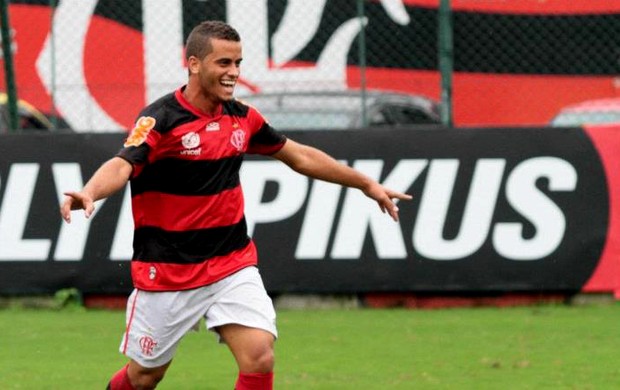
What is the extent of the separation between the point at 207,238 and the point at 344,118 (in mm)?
6797

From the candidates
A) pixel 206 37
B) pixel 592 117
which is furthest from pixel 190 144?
pixel 592 117

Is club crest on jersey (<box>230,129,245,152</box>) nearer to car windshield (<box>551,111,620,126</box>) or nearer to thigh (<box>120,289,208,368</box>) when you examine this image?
thigh (<box>120,289,208,368</box>)

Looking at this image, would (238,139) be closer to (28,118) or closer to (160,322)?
(160,322)

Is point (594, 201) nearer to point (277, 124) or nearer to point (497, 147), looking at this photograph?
point (497, 147)

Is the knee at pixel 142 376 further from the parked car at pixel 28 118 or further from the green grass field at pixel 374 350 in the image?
the parked car at pixel 28 118


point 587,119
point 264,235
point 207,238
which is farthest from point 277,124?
point 207,238

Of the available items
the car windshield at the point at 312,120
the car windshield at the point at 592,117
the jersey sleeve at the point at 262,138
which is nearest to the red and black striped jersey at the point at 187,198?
the jersey sleeve at the point at 262,138

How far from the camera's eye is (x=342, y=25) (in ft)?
51.7

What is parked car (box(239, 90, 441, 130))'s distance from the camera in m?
13.5

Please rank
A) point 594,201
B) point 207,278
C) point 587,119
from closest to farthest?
point 207,278 < point 594,201 < point 587,119

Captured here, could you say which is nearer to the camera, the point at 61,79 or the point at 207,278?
the point at 207,278

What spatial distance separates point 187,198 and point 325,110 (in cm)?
697

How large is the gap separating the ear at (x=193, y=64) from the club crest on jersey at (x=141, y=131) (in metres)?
0.28

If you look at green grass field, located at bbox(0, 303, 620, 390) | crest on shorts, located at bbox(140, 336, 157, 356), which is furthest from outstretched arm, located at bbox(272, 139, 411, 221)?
green grass field, located at bbox(0, 303, 620, 390)
